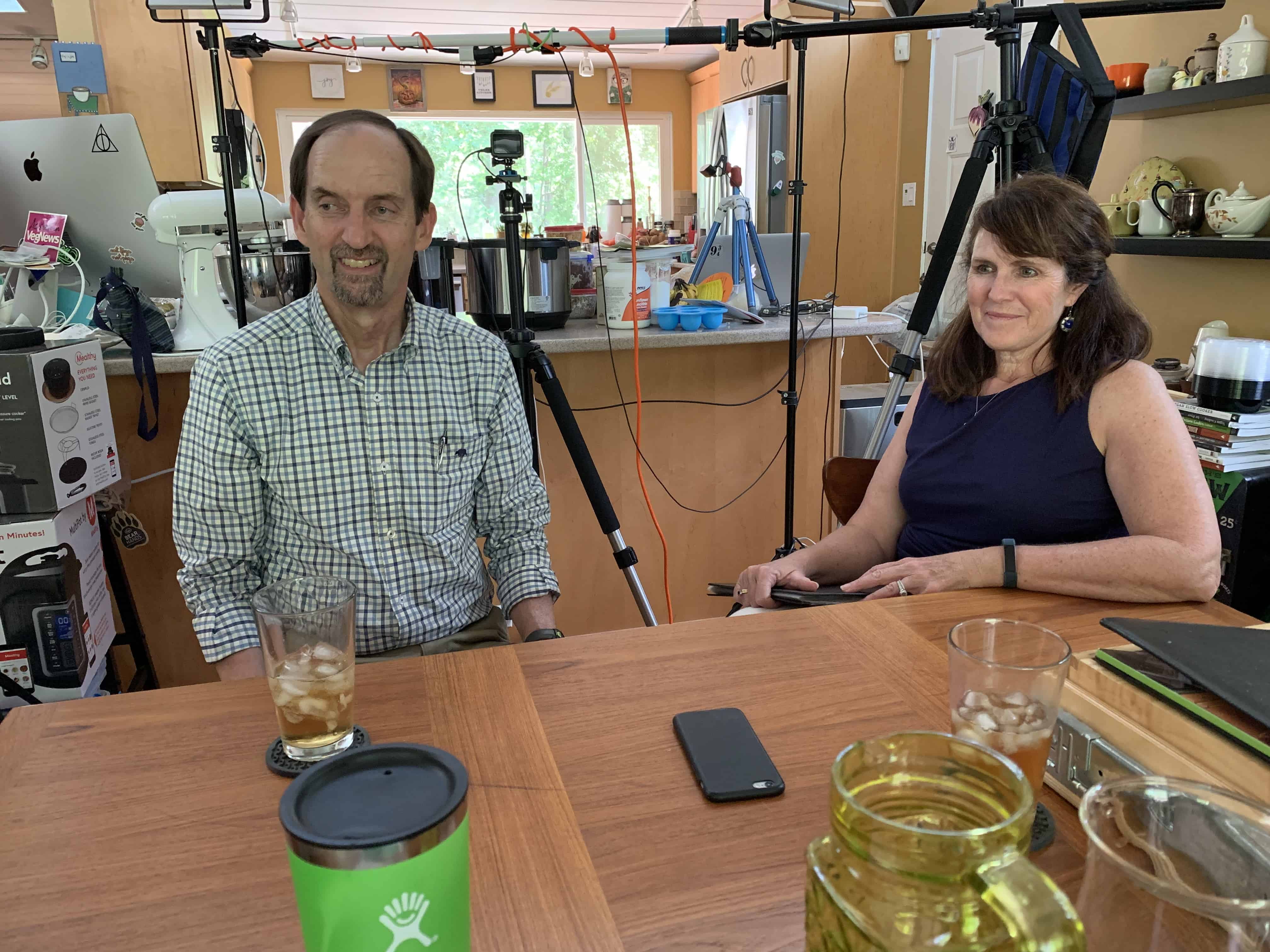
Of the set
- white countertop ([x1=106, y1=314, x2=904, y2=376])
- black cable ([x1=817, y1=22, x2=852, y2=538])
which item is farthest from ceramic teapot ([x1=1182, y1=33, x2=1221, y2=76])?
white countertop ([x1=106, y1=314, x2=904, y2=376])

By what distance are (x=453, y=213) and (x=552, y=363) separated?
6440 millimetres

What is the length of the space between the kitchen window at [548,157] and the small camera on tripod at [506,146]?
5.98 metres

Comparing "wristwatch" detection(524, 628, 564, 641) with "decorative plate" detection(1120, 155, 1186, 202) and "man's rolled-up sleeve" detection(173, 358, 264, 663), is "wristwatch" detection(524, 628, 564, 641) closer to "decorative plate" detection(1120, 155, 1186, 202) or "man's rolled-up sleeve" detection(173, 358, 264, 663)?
"man's rolled-up sleeve" detection(173, 358, 264, 663)

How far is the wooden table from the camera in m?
0.56

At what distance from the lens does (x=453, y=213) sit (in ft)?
26.7

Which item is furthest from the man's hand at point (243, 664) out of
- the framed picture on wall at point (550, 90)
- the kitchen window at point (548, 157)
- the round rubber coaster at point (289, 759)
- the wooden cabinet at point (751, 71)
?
the framed picture on wall at point (550, 90)

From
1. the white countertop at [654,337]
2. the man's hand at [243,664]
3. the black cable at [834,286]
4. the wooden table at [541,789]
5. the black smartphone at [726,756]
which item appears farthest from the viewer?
the black cable at [834,286]

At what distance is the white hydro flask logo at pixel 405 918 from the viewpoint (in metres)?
0.35

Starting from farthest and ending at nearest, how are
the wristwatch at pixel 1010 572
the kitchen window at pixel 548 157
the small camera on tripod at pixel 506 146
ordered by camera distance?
1. the kitchen window at pixel 548 157
2. the small camera on tripod at pixel 506 146
3. the wristwatch at pixel 1010 572

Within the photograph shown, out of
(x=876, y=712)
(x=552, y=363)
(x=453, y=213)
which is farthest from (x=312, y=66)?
(x=876, y=712)

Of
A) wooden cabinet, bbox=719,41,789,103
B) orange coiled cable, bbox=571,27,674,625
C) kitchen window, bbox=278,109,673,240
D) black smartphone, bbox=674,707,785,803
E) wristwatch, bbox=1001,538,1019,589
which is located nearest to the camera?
black smartphone, bbox=674,707,785,803

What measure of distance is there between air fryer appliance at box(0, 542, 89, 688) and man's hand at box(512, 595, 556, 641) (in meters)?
0.82

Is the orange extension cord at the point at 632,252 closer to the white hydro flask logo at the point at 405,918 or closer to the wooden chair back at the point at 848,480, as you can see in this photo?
the wooden chair back at the point at 848,480

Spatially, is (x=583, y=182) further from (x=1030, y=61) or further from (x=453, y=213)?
(x=1030, y=61)
